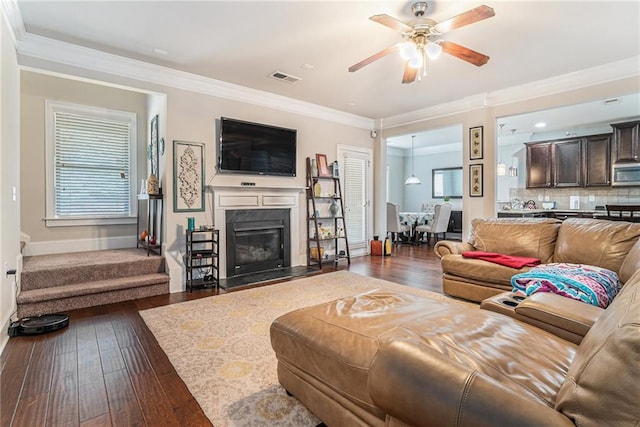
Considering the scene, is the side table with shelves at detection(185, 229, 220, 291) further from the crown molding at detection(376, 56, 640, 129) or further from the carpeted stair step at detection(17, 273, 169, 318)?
the crown molding at detection(376, 56, 640, 129)

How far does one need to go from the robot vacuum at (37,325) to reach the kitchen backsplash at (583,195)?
902cm

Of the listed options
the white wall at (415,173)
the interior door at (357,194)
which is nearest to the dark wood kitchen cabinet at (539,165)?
the white wall at (415,173)

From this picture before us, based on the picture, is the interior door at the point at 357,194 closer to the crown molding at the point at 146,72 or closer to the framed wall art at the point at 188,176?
the crown molding at the point at 146,72

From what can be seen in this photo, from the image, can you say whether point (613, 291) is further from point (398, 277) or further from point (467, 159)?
point (467, 159)

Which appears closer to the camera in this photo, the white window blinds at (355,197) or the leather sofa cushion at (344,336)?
the leather sofa cushion at (344,336)

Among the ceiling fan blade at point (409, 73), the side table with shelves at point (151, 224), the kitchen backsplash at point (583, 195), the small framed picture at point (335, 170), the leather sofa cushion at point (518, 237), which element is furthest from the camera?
the kitchen backsplash at point (583, 195)

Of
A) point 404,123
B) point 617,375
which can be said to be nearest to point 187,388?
point 617,375

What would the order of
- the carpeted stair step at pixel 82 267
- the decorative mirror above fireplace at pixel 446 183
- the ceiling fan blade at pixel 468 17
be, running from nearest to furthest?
the ceiling fan blade at pixel 468 17, the carpeted stair step at pixel 82 267, the decorative mirror above fireplace at pixel 446 183

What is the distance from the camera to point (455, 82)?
172 inches

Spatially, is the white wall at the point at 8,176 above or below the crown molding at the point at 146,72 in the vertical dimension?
below

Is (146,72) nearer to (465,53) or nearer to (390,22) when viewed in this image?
(390,22)

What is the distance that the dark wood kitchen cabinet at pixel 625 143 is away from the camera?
613cm

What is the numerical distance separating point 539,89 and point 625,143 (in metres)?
3.49

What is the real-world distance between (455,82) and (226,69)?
9.87 ft
